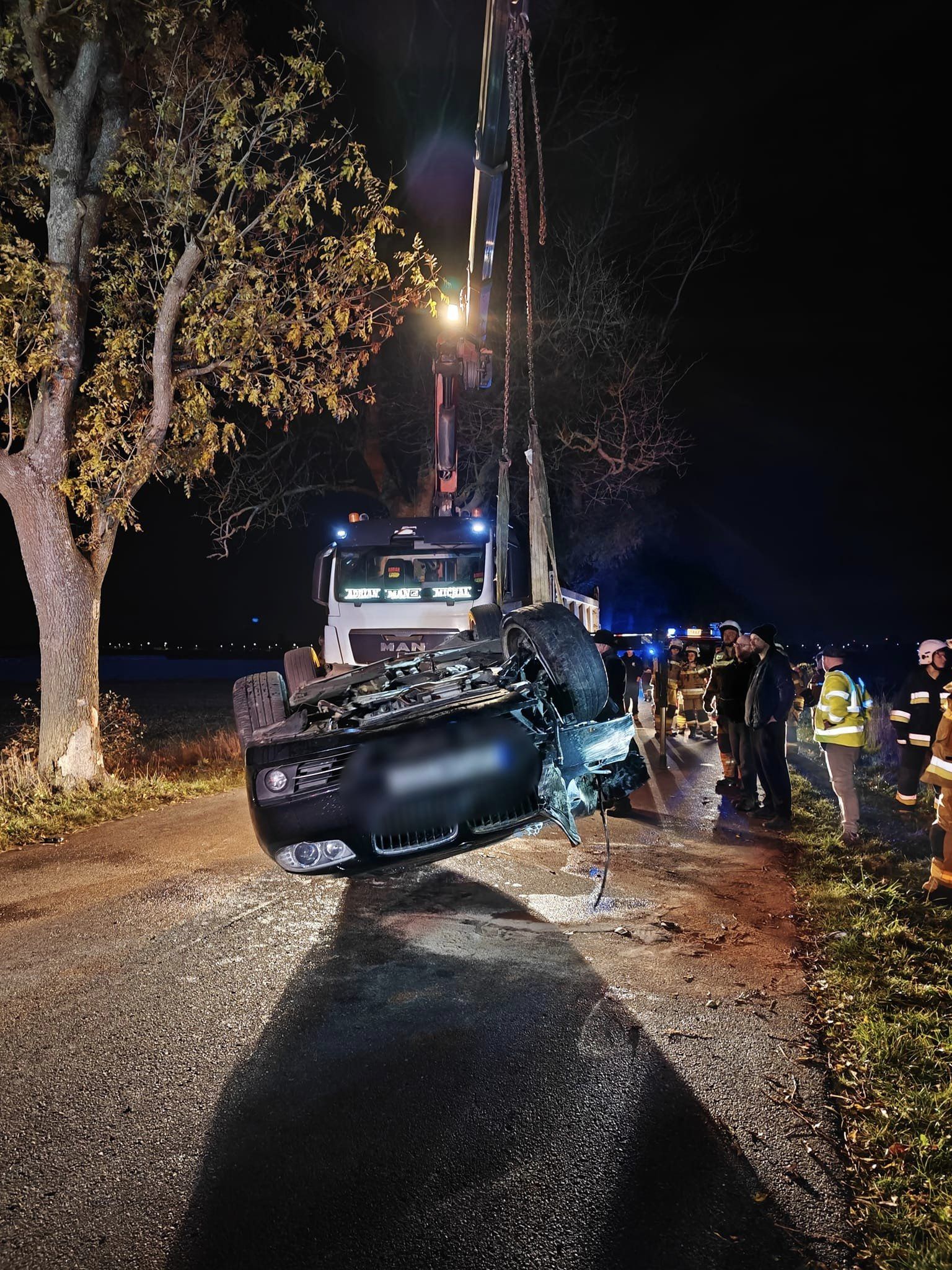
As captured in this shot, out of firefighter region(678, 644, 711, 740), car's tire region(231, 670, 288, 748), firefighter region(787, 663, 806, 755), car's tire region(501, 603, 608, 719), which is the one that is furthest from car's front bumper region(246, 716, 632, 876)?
firefighter region(787, 663, 806, 755)

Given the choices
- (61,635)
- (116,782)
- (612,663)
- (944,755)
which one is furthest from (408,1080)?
(61,635)

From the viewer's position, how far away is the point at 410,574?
11469mm

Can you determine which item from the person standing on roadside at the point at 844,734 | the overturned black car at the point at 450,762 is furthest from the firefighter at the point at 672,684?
the overturned black car at the point at 450,762

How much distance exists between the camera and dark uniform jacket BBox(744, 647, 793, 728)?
7.41 meters

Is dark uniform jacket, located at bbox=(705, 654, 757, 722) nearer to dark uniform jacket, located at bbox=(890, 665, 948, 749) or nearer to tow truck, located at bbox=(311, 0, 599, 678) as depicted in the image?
dark uniform jacket, located at bbox=(890, 665, 948, 749)

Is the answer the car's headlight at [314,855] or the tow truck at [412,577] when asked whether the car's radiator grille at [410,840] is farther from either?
the tow truck at [412,577]

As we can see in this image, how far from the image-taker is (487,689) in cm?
430

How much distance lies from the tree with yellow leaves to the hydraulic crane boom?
120 centimetres

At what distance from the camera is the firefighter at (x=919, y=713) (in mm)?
7047

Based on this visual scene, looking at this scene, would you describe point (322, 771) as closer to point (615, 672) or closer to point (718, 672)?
point (615, 672)

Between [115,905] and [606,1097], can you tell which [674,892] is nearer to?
[606,1097]

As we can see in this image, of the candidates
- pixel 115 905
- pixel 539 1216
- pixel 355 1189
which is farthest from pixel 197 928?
pixel 539 1216

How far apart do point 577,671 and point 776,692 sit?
150 inches

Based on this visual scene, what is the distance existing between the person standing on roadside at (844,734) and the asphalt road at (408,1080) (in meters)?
1.84
